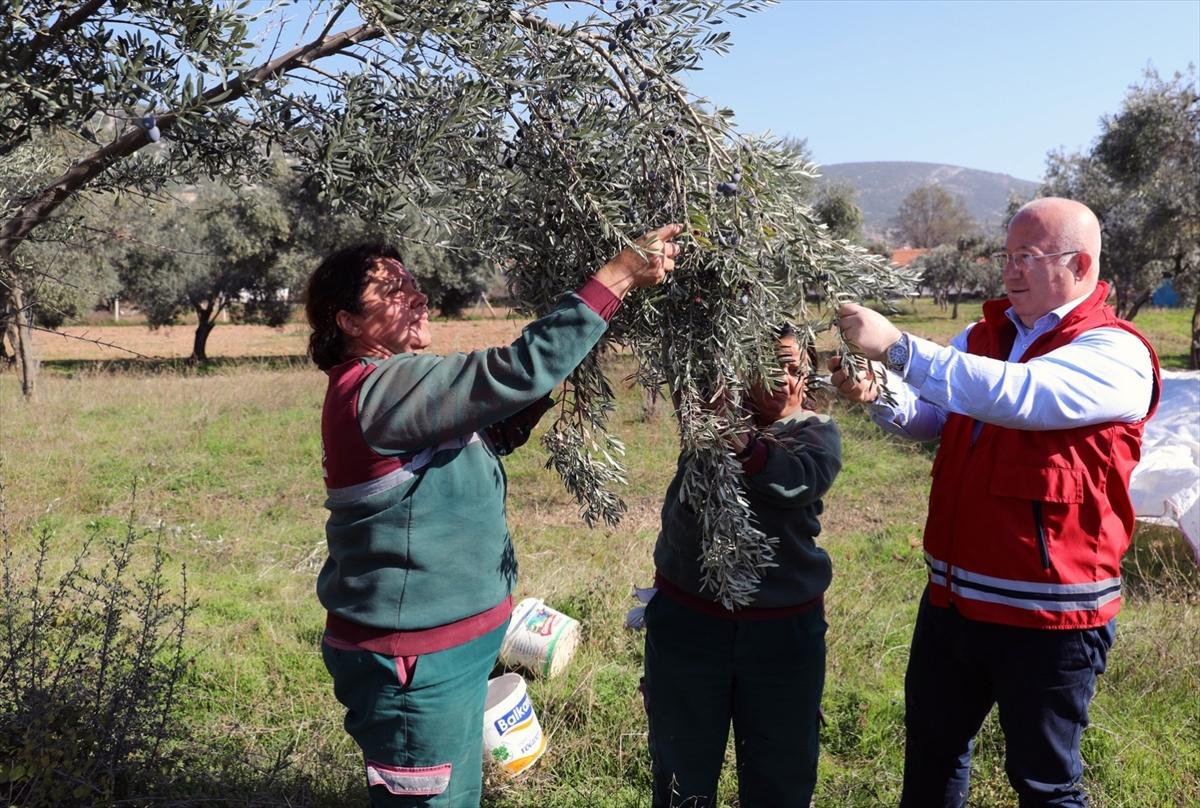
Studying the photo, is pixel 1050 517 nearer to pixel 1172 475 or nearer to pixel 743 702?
pixel 743 702

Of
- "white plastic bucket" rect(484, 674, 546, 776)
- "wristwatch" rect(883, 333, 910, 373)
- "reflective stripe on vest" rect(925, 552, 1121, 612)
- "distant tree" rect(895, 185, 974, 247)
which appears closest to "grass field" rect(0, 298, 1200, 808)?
"white plastic bucket" rect(484, 674, 546, 776)

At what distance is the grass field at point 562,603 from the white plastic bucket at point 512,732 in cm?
11

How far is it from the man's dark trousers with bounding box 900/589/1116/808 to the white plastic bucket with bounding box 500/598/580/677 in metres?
2.56

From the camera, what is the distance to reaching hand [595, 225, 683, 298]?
2.24 metres

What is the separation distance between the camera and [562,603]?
20.6 feet

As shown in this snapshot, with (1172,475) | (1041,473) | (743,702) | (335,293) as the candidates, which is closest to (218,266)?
(1172,475)

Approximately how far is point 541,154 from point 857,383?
1199 mm

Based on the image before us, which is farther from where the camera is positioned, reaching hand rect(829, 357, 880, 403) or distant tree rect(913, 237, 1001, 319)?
distant tree rect(913, 237, 1001, 319)

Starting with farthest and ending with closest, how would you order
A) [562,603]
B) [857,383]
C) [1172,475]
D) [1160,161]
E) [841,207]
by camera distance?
1. [841,207]
2. [1160,161]
3. [1172,475]
4. [562,603]
5. [857,383]

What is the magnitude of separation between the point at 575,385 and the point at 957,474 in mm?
1434

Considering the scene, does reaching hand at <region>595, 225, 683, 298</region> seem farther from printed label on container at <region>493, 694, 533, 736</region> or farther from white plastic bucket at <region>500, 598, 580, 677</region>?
white plastic bucket at <region>500, 598, 580, 677</region>

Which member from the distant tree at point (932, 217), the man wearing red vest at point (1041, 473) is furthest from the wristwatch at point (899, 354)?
the distant tree at point (932, 217)

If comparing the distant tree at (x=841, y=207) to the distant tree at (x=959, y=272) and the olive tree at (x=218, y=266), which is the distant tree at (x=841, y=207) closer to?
the olive tree at (x=218, y=266)

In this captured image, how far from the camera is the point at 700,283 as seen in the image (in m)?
2.39
